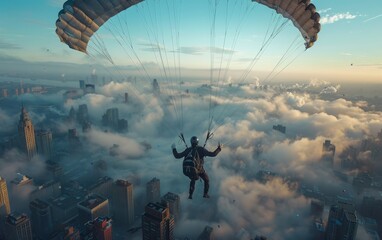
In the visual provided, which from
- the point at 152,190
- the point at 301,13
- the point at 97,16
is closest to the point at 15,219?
the point at 152,190

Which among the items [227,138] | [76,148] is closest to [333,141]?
[227,138]

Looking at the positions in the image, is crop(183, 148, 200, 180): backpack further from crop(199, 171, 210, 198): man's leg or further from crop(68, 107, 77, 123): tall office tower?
crop(68, 107, 77, 123): tall office tower

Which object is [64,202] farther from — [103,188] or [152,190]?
[152,190]

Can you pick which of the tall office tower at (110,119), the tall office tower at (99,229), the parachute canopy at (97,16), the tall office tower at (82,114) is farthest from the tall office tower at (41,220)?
the tall office tower at (82,114)

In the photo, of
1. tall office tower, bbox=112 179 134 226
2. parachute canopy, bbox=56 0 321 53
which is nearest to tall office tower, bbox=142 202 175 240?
tall office tower, bbox=112 179 134 226

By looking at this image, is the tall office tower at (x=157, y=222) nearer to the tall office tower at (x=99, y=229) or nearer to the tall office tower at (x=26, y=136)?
the tall office tower at (x=99, y=229)

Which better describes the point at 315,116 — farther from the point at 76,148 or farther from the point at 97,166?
the point at 76,148
